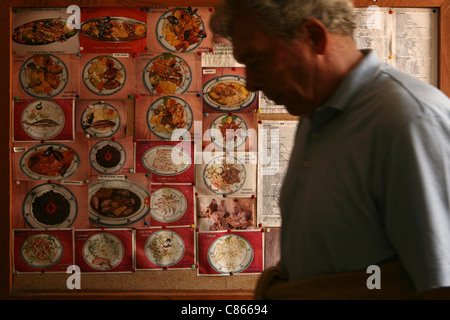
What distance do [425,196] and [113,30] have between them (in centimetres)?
155

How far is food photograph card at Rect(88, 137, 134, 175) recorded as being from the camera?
172 cm

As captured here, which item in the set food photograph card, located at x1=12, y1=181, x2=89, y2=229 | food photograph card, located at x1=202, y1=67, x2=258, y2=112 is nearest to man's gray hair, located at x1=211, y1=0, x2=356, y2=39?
food photograph card, located at x1=202, y1=67, x2=258, y2=112

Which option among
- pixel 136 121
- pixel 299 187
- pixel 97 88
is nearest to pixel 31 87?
pixel 97 88

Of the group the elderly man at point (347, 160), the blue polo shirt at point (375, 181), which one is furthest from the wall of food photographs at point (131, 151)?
the blue polo shirt at point (375, 181)

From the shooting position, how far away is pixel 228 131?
5.71ft

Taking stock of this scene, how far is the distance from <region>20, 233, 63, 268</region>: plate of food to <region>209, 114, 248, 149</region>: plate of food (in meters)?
0.88

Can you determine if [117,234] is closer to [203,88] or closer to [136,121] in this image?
[136,121]

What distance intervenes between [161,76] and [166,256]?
834 mm

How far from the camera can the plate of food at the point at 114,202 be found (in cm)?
172

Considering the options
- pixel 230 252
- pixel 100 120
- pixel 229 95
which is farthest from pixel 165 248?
pixel 229 95

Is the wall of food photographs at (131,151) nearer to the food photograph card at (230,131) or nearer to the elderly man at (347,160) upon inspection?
the food photograph card at (230,131)

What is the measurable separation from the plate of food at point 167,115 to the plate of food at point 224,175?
235mm

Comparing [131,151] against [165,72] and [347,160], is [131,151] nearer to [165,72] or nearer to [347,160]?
[165,72]

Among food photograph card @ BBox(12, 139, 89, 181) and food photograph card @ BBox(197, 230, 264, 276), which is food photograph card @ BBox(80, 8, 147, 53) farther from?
food photograph card @ BBox(197, 230, 264, 276)
